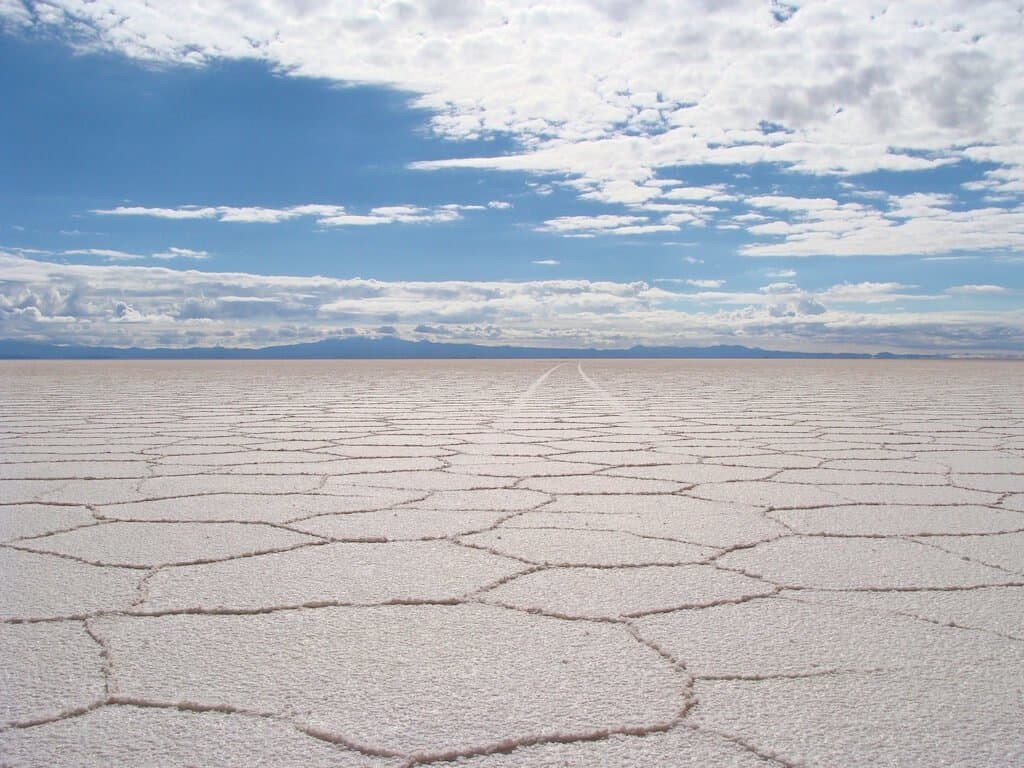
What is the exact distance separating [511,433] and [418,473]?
5.64 ft

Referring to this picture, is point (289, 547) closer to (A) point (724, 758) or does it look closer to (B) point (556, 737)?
(B) point (556, 737)

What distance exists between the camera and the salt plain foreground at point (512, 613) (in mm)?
1216

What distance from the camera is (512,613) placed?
1721mm

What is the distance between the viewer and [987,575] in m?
2.02

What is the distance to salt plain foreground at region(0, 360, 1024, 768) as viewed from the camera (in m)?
1.22

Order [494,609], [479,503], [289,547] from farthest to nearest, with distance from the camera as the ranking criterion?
[479,503]
[289,547]
[494,609]

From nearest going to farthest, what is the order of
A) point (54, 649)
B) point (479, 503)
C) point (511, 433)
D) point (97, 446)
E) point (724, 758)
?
1. point (724, 758)
2. point (54, 649)
3. point (479, 503)
4. point (97, 446)
5. point (511, 433)

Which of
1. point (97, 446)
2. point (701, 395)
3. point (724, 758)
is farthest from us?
point (701, 395)

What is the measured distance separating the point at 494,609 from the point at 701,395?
8535mm

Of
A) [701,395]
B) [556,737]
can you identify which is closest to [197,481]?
[556,737]

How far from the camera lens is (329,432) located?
5359 mm

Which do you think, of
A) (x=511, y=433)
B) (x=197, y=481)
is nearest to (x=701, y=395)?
(x=511, y=433)

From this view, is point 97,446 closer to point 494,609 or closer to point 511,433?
point 511,433

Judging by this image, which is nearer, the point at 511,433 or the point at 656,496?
the point at 656,496
